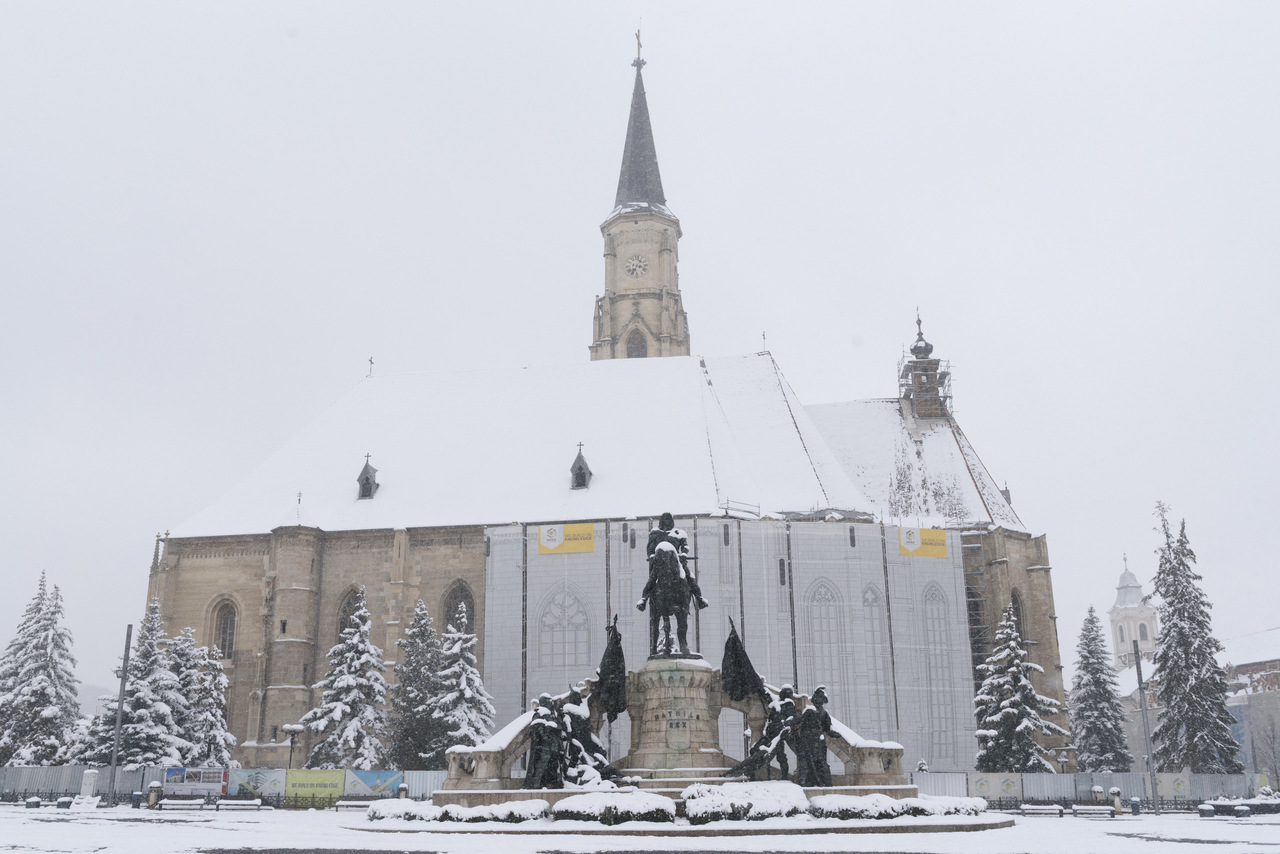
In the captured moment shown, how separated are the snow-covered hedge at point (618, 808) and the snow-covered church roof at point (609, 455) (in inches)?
834

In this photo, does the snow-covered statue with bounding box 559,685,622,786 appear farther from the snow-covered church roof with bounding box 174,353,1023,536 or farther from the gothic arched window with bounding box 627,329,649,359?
the gothic arched window with bounding box 627,329,649,359

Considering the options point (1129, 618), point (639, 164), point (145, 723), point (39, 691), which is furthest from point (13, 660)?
point (1129, 618)

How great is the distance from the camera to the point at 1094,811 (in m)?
28.1

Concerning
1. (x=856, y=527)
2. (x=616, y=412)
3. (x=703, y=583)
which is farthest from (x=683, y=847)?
(x=616, y=412)

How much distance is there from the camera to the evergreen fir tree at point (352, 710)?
33625mm

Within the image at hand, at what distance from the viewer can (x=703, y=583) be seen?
122ft

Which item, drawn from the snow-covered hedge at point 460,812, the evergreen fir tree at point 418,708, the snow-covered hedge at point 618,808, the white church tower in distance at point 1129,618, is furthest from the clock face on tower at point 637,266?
the white church tower in distance at point 1129,618

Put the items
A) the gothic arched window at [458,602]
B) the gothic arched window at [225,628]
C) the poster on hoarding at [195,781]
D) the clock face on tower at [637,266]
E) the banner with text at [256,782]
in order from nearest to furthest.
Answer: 1. the banner with text at [256,782]
2. the poster on hoarding at [195,781]
3. the gothic arched window at [458,602]
4. the gothic arched window at [225,628]
5. the clock face on tower at [637,266]

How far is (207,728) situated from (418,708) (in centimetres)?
750

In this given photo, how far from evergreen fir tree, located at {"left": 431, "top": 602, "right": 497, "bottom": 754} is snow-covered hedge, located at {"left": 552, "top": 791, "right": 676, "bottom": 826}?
622 inches

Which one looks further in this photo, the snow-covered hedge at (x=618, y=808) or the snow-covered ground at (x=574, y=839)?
the snow-covered hedge at (x=618, y=808)

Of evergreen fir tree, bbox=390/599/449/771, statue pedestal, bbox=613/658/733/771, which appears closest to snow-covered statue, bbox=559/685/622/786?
statue pedestal, bbox=613/658/733/771

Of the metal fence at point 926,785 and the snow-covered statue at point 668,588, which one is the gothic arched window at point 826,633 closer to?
the metal fence at point 926,785

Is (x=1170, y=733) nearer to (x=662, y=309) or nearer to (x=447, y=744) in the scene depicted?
(x=447, y=744)
